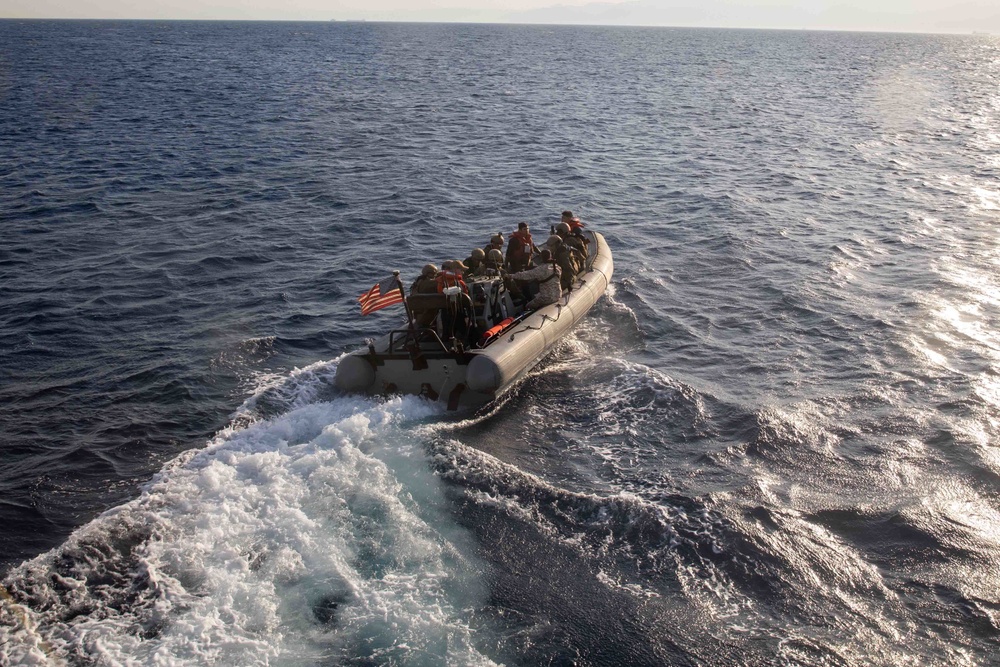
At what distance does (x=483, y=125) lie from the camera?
Result: 126 feet

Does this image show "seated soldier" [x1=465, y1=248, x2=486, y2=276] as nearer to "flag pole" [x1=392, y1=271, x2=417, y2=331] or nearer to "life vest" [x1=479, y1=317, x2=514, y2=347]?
"life vest" [x1=479, y1=317, x2=514, y2=347]

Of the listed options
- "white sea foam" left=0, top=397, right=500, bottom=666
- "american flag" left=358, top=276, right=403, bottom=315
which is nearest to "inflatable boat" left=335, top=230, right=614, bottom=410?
"american flag" left=358, top=276, right=403, bottom=315

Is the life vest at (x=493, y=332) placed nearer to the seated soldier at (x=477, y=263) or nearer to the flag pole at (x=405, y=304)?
the flag pole at (x=405, y=304)

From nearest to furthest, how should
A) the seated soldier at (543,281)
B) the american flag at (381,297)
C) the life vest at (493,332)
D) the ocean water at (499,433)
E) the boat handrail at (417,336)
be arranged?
the ocean water at (499,433) < the american flag at (381,297) < the boat handrail at (417,336) < the life vest at (493,332) < the seated soldier at (543,281)

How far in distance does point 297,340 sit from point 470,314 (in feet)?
11.0

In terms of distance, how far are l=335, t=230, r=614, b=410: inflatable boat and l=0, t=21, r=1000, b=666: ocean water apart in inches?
16.9

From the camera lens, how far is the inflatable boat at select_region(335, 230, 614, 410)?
453 inches

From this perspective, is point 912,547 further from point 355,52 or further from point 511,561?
point 355,52

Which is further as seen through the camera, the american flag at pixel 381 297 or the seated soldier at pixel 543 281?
the seated soldier at pixel 543 281

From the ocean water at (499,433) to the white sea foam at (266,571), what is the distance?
0.10 ft

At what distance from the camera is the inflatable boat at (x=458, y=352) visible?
11508mm

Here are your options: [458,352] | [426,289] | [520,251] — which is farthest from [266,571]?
[520,251]

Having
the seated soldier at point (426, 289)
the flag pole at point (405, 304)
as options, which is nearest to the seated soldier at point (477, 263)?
the seated soldier at point (426, 289)

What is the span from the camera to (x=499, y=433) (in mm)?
11234
